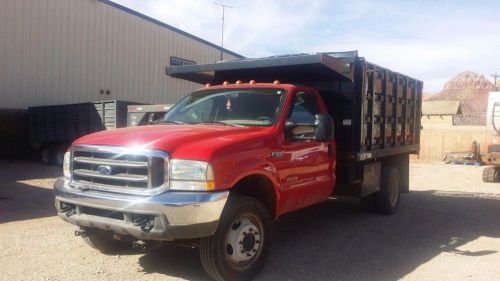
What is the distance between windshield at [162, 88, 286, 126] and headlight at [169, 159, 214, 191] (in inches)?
54.0

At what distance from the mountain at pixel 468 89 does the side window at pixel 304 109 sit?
118956mm

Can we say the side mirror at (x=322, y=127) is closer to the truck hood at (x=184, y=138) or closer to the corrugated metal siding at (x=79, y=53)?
the truck hood at (x=184, y=138)

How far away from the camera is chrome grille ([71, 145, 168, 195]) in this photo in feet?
14.3

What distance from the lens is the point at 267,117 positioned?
18.5 ft

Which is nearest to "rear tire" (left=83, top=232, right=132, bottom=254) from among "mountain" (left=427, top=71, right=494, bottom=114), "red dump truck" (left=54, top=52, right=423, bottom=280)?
"red dump truck" (left=54, top=52, right=423, bottom=280)

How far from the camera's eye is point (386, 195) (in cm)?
871

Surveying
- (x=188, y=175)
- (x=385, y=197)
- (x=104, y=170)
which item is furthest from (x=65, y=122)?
(x=188, y=175)

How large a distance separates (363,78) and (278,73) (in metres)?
1.26

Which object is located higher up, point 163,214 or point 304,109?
point 304,109

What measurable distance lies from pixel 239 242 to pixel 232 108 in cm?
183

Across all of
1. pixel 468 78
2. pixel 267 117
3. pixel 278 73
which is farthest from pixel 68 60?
pixel 468 78

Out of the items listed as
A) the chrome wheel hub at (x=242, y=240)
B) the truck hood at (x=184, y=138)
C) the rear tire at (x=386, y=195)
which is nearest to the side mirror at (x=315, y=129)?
the truck hood at (x=184, y=138)

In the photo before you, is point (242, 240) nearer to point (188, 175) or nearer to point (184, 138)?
point (188, 175)

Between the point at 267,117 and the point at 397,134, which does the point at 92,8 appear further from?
the point at 267,117
